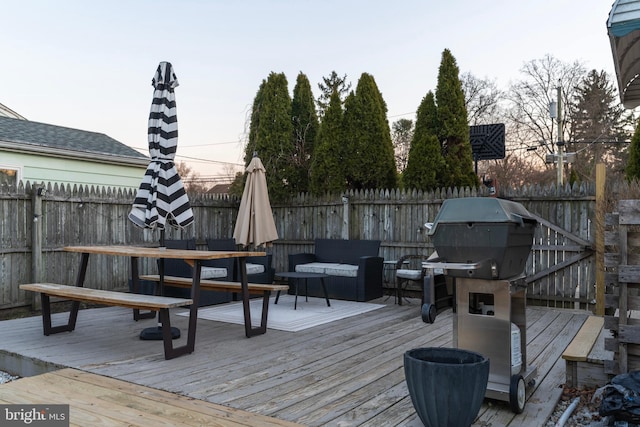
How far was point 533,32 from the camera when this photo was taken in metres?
10.7

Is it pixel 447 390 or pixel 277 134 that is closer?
pixel 447 390

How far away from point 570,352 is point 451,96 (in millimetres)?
6057

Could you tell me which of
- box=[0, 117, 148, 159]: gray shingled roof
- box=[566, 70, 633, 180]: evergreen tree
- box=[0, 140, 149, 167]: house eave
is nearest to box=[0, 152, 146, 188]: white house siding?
box=[0, 140, 149, 167]: house eave

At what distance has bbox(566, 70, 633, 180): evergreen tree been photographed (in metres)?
19.6

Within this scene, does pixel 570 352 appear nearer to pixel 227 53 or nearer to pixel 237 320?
pixel 237 320

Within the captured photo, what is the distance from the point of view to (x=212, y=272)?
6.29m

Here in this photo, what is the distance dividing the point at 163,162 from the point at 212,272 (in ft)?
7.12

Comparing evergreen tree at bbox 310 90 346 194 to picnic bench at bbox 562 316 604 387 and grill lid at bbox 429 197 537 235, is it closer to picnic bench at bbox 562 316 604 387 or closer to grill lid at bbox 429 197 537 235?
picnic bench at bbox 562 316 604 387

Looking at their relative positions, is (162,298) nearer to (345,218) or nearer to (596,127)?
(345,218)

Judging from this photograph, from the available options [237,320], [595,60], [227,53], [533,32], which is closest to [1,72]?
[227,53]

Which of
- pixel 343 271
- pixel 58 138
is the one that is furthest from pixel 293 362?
pixel 58 138

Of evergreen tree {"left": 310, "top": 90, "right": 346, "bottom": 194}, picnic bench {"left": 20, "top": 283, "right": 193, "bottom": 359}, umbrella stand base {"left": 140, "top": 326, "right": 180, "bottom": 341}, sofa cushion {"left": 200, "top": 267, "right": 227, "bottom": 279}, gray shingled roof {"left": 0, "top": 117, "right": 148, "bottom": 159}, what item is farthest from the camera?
gray shingled roof {"left": 0, "top": 117, "right": 148, "bottom": 159}

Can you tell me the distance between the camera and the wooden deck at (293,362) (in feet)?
8.83

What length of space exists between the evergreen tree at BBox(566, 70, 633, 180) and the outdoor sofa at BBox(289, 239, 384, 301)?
53.0 ft
